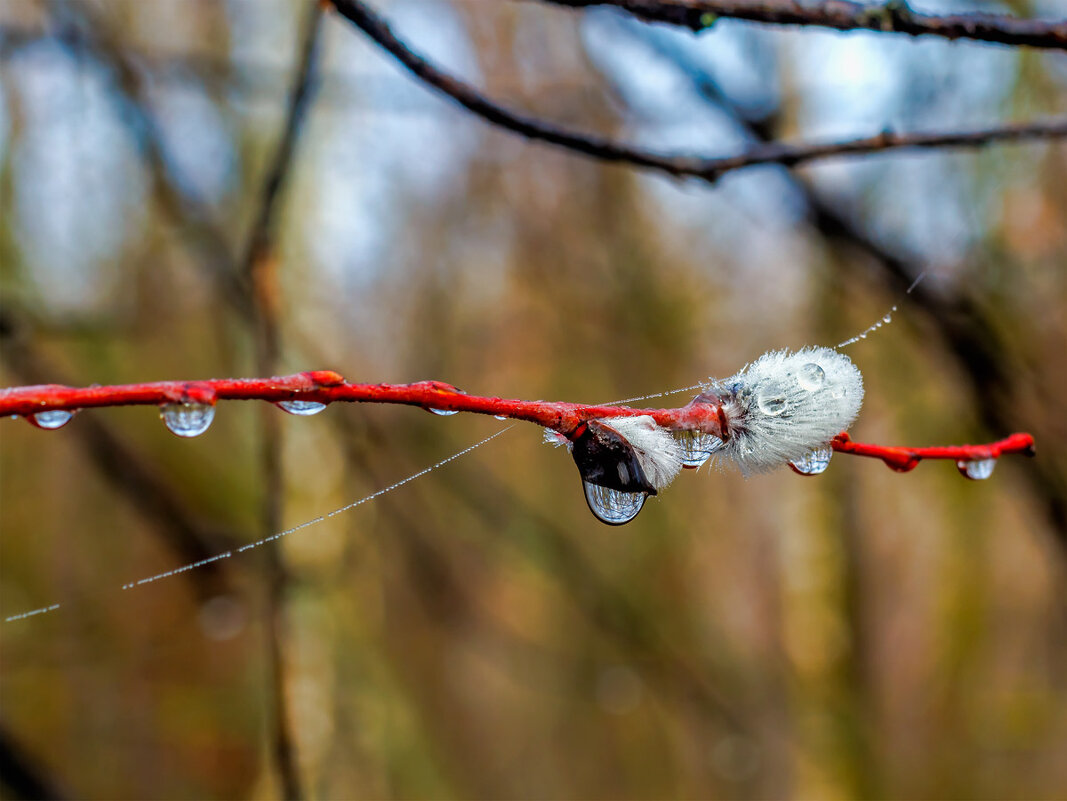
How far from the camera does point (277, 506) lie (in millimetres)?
1560

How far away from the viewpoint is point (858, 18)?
2.50 feet

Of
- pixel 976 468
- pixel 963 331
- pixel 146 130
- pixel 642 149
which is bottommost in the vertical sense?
pixel 976 468

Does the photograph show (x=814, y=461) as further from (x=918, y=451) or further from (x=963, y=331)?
(x=963, y=331)

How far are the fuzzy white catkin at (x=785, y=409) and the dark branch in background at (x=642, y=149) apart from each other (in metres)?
0.42

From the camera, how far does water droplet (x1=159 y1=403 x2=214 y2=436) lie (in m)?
0.50

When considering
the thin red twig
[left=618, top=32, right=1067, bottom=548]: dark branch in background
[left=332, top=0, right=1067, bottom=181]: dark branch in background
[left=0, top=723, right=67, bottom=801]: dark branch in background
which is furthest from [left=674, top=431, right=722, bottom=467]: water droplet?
[left=0, top=723, right=67, bottom=801]: dark branch in background

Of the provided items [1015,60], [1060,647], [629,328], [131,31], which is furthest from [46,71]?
[1060,647]

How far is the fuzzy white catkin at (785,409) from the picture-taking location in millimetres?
664

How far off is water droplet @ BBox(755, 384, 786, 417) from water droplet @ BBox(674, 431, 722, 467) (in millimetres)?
49

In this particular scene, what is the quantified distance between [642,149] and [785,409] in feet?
1.67

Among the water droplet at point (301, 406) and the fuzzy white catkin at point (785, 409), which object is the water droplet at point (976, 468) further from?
the water droplet at point (301, 406)

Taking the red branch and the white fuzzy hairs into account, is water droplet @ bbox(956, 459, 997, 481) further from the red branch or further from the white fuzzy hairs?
the red branch

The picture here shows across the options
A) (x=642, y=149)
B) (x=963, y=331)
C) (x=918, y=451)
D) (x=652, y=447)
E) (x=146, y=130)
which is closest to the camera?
(x=652, y=447)

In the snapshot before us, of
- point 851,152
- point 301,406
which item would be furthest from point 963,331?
point 301,406
